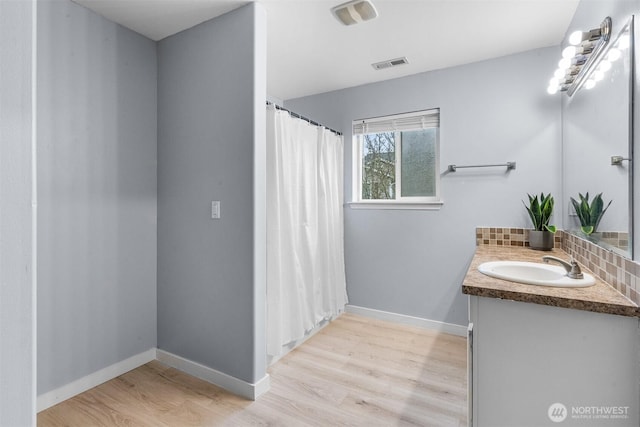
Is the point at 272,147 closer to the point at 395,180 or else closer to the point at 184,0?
the point at 184,0

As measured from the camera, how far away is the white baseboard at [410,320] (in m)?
2.67

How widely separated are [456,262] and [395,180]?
3.09 ft

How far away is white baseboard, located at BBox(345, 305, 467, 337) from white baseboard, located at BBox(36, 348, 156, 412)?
183 centimetres

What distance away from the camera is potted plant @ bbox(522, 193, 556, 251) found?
7.03 ft

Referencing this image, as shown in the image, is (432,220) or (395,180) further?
(395,180)

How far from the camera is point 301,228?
8.31 ft

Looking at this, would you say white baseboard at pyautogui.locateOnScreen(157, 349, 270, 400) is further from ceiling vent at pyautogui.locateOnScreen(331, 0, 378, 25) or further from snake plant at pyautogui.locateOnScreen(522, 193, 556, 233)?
ceiling vent at pyautogui.locateOnScreen(331, 0, 378, 25)

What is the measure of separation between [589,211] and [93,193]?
112 inches

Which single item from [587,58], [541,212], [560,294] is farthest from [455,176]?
[560,294]

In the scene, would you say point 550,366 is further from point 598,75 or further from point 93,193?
point 93,193

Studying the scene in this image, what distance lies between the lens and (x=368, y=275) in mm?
3066

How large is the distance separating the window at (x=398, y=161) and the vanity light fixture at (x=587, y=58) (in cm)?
102

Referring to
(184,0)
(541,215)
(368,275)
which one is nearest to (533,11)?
(541,215)

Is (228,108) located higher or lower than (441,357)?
higher
